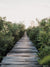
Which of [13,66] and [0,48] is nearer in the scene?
[13,66]

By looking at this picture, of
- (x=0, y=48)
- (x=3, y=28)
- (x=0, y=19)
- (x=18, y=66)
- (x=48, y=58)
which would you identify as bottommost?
(x=18, y=66)

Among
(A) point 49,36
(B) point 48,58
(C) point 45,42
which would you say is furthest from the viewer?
(C) point 45,42

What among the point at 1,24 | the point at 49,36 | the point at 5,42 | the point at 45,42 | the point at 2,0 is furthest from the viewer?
the point at 2,0

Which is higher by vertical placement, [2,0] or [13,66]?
[2,0]

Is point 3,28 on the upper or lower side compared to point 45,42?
upper

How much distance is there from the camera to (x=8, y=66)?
5.20 m

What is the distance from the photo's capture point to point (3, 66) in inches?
204

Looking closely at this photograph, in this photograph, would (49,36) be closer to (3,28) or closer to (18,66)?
(18,66)

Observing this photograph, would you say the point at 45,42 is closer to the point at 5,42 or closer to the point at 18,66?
the point at 18,66

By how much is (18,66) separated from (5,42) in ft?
5.18

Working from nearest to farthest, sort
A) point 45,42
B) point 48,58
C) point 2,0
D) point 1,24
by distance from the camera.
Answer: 1. point 48,58
2. point 45,42
3. point 1,24
4. point 2,0

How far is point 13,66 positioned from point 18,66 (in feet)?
0.78

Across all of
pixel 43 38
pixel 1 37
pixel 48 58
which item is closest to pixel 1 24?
pixel 1 37

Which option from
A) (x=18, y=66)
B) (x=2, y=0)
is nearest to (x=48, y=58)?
(x=18, y=66)
